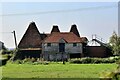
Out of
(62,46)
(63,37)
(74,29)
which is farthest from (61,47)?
(74,29)

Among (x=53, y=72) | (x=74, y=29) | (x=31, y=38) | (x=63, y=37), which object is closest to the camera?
(x=53, y=72)

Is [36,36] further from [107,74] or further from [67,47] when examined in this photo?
[107,74]

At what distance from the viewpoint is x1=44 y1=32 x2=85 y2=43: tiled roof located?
7969 cm

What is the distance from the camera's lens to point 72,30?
3440 inches

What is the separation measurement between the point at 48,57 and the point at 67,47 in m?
4.62

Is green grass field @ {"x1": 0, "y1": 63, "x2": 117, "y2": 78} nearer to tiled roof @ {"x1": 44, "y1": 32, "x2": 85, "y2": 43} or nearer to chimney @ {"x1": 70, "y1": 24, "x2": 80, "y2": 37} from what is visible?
tiled roof @ {"x1": 44, "y1": 32, "x2": 85, "y2": 43}

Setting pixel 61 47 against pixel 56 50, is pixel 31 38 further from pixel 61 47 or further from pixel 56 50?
pixel 61 47

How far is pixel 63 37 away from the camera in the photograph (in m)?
80.6

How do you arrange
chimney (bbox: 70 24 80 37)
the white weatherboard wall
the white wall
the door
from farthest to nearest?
1. chimney (bbox: 70 24 80 37)
2. the door
3. the white wall
4. the white weatherboard wall

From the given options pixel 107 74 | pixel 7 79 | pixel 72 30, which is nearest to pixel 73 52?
pixel 72 30

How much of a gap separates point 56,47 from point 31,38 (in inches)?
293

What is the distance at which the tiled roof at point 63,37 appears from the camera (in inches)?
3137

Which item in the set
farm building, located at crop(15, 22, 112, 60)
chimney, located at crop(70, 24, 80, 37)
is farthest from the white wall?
chimney, located at crop(70, 24, 80, 37)

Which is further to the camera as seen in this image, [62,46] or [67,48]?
[62,46]
